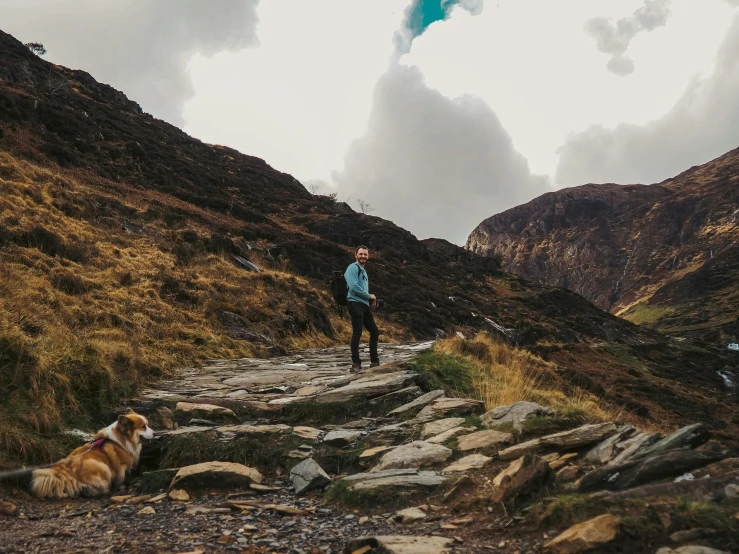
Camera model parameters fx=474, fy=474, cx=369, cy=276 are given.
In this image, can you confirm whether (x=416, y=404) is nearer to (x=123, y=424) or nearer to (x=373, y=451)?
(x=373, y=451)

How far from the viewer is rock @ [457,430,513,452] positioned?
4324 millimetres

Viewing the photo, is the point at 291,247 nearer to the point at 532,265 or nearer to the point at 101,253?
the point at 101,253

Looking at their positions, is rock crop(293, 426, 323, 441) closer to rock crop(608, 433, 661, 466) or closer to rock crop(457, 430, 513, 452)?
rock crop(457, 430, 513, 452)

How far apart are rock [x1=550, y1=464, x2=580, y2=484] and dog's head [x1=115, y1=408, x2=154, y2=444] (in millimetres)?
3877

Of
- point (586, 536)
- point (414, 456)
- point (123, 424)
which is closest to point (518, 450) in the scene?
point (414, 456)

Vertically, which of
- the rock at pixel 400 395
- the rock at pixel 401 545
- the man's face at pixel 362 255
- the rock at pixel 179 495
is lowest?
the rock at pixel 179 495

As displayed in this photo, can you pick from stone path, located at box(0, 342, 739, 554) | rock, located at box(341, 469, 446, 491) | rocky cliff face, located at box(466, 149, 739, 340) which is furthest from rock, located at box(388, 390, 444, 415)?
rocky cliff face, located at box(466, 149, 739, 340)

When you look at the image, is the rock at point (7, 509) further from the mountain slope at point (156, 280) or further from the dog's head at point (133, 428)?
the dog's head at point (133, 428)

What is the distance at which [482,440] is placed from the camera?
4426 millimetres

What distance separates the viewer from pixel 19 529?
3260 millimetres

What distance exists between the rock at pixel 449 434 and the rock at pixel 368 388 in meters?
Result: 1.92

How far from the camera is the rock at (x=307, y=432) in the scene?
5.27m

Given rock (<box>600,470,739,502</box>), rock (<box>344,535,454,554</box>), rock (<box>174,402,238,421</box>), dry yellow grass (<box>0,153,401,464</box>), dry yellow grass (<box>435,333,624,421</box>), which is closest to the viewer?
rock (<box>600,470,739,502</box>)

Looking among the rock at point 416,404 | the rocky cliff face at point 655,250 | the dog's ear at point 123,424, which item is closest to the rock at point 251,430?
the dog's ear at point 123,424
